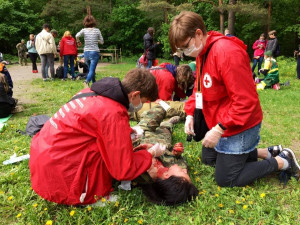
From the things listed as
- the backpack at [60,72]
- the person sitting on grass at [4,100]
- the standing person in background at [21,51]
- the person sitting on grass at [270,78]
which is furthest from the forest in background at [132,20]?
the person sitting on grass at [4,100]

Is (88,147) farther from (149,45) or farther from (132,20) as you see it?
(132,20)

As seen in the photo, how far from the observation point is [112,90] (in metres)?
2.08

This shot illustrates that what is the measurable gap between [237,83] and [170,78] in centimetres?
236

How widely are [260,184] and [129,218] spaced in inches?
51.8

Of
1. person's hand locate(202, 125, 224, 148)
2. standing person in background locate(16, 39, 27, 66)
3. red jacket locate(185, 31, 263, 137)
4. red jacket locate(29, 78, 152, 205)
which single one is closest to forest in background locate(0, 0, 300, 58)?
standing person in background locate(16, 39, 27, 66)

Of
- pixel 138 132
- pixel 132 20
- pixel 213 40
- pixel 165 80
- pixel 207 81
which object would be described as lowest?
pixel 138 132

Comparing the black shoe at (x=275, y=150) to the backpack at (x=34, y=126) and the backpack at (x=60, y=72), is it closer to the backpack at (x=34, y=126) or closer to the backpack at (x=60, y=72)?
the backpack at (x=34, y=126)

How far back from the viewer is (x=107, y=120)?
1973 mm

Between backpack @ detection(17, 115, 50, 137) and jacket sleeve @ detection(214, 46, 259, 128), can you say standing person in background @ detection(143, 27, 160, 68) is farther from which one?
jacket sleeve @ detection(214, 46, 259, 128)

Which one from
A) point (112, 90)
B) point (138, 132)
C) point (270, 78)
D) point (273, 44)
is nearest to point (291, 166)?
point (138, 132)

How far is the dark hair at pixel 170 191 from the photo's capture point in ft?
7.64

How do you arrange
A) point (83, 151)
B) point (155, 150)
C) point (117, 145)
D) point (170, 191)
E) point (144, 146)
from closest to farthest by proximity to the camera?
point (117, 145) → point (83, 151) → point (170, 191) → point (155, 150) → point (144, 146)

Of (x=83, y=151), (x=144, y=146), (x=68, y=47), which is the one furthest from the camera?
(x=68, y=47)

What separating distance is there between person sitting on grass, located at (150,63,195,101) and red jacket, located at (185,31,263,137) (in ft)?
6.60
